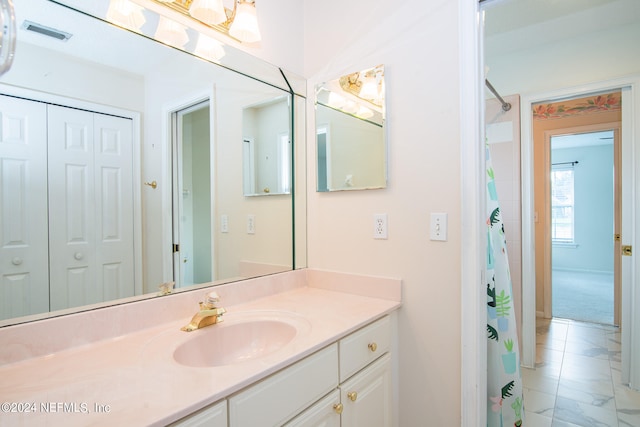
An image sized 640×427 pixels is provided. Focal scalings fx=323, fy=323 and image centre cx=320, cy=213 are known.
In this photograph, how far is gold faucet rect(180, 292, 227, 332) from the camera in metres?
1.10

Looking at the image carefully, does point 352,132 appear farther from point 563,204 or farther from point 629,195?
point 563,204

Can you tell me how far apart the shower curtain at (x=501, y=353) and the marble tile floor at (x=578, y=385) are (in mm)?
569

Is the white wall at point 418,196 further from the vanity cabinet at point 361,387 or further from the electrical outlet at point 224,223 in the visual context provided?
the electrical outlet at point 224,223

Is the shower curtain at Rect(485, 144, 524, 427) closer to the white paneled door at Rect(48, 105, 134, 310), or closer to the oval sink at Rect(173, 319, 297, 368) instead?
the oval sink at Rect(173, 319, 297, 368)

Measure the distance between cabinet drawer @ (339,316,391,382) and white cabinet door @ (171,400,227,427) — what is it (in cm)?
45

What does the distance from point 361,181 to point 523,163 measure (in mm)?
1714

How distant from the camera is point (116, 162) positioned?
1.08 m

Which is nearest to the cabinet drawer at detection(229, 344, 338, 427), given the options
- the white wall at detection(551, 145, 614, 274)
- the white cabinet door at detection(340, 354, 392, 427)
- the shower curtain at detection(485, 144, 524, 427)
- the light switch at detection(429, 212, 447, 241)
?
the white cabinet door at detection(340, 354, 392, 427)

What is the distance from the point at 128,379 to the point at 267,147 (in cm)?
121

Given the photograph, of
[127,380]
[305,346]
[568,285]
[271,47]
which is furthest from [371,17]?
[568,285]

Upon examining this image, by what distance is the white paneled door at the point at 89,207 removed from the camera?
0.96m

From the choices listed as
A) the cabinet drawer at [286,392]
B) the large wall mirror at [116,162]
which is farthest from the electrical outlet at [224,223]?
the cabinet drawer at [286,392]

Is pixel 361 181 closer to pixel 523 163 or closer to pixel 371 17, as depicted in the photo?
pixel 371 17

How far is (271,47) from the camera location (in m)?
1.63
